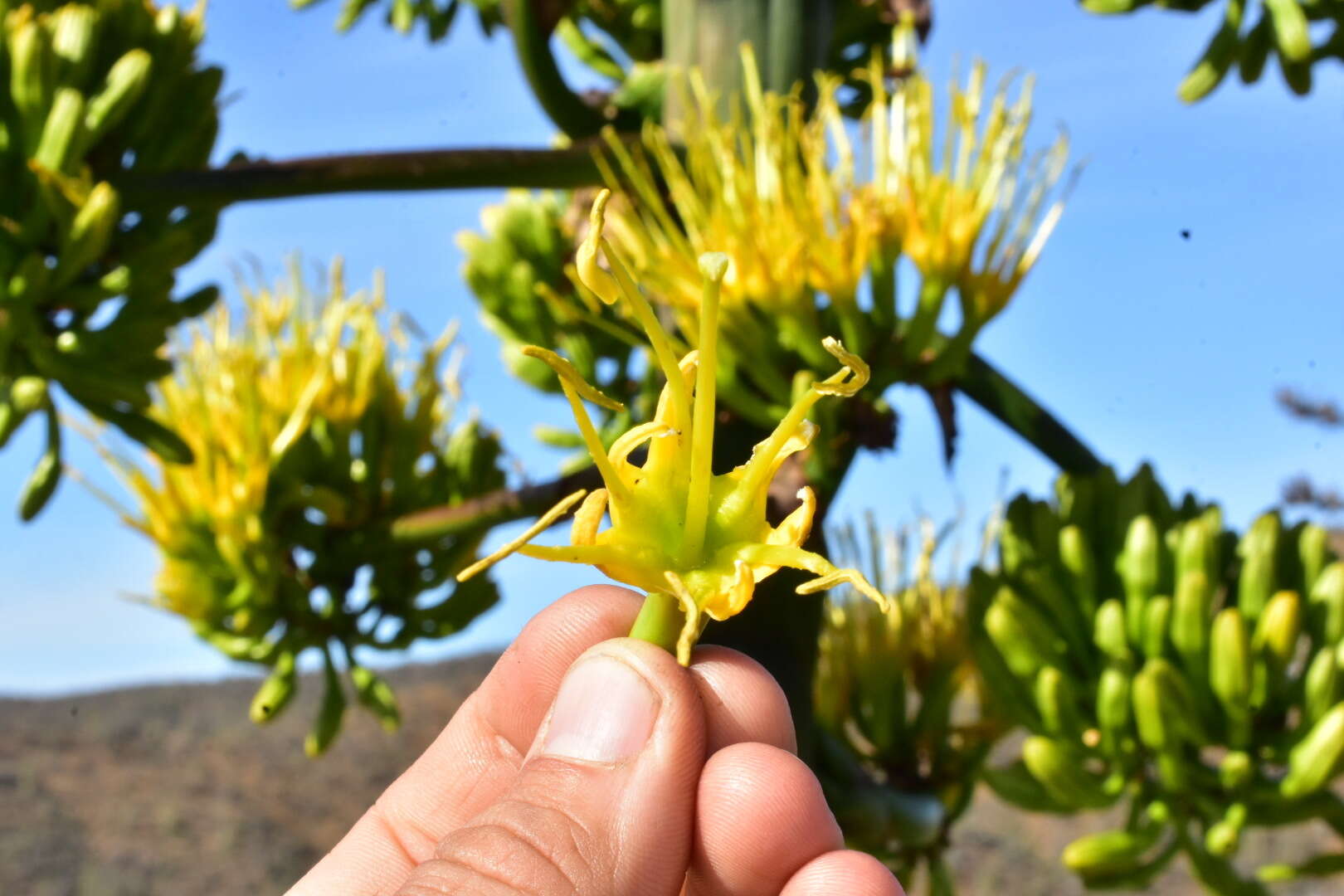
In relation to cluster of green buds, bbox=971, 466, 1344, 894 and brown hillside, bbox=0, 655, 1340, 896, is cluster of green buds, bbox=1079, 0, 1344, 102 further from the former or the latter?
brown hillside, bbox=0, 655, 1340, 896

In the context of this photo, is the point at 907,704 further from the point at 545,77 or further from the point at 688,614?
the point at 688,614

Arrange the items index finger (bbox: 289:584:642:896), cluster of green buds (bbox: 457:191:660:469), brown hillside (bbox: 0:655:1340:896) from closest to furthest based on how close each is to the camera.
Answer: index finger (bbox: 289:584:642:896) < cluster of green buds (bbox: 457:191:660:469) < brown hillside (bbox: 0:655:1340:896)

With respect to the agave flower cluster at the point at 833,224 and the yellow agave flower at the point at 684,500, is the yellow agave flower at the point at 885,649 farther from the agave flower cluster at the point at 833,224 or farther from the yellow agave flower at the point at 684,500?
the yellow agave flower at the point at 684,500

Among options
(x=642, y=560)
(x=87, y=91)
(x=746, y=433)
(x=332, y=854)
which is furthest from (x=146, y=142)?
(x=642, y=560)

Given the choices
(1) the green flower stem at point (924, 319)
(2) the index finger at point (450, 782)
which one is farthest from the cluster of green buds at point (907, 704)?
(2) the index finger at point (450, 782)

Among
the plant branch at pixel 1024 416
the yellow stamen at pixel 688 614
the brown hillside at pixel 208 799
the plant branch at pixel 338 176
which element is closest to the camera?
the yellow stamen at pixel 688 614

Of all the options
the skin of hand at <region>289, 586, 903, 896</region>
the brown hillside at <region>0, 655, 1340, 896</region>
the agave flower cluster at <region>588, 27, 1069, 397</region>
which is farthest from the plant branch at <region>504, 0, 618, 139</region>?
the brown hillside at <region>0, 655, 1340, 896</region>

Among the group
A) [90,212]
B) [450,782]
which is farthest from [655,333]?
[90,212]
